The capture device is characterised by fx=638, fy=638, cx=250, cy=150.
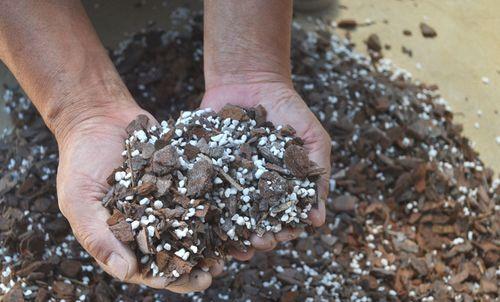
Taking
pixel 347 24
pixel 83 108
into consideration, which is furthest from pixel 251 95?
pixel 347 24

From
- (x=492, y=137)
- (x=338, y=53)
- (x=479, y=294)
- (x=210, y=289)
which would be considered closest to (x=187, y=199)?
(x=210, y=289)

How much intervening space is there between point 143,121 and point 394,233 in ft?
2.73

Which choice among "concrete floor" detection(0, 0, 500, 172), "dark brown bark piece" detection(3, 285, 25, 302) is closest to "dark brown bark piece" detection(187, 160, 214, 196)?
"dark brown bark piece" detection(3, 285, 25, 302)

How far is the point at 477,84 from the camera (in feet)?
7.33

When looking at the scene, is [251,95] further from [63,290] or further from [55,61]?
[63,290]

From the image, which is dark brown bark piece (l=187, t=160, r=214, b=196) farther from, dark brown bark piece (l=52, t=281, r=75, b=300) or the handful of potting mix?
dark brown bark piece (l=52, t=281, r=75, b=300)

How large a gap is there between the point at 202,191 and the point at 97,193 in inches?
9.3

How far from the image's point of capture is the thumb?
1246 millimetres

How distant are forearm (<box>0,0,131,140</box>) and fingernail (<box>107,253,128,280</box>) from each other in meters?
0.37

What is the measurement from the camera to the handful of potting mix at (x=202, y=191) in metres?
1.25

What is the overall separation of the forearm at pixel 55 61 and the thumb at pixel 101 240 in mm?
254

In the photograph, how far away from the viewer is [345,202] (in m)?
1.84

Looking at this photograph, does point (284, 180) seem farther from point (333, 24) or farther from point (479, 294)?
point (333, 24)

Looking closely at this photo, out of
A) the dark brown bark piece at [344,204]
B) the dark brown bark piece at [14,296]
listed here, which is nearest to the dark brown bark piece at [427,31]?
the dark brown bark piece at [344,204]
